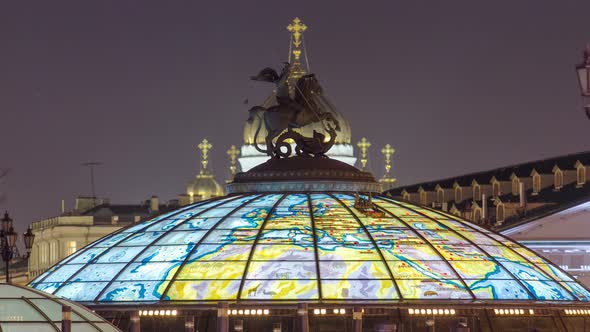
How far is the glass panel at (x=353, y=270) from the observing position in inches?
2162

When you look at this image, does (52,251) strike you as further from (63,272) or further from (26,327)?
(26,327)

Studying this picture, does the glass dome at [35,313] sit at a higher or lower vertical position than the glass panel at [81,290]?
lower

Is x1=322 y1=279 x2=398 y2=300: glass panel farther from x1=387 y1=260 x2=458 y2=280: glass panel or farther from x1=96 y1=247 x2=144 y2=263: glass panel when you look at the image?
x1=96 y1=247 x2=144 y2=263: glass panel

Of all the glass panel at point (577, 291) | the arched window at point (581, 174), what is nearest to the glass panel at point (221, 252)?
the glass panel at point (577, 291)

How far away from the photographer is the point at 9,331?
44281mm

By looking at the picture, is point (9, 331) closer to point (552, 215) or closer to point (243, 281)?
point (243, 281)

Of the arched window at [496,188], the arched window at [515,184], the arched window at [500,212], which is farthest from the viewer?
the arched window at [496,188]

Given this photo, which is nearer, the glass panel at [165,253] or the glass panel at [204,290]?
the glass panel at [204,290]

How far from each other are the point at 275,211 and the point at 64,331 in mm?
14907

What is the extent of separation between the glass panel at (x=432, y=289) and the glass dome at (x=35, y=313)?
32.8ft

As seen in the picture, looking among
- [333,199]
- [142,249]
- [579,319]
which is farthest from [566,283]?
[142,249]

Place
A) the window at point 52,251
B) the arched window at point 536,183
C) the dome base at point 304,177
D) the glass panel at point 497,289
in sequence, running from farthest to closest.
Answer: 1. the window at point 52,251
2. the arched window at point 536,183
3. the dome base at point 304,177
4. the glass panel at point 497,289

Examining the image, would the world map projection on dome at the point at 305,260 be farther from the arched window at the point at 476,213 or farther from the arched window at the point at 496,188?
the arched window at the point at 496,188

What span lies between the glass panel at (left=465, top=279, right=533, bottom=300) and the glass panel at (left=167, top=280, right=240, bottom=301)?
564cm
